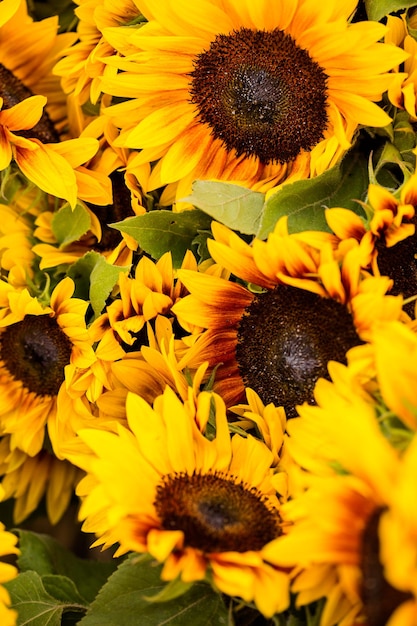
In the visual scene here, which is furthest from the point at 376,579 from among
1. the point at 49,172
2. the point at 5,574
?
the point at 49,172

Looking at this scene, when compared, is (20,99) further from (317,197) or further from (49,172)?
(317,197)

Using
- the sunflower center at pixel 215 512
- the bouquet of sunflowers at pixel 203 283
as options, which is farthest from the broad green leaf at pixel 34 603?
the sunflower center at pixel 215 512

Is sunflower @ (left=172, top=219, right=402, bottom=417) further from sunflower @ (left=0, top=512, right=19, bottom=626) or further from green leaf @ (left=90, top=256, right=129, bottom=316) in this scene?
sunflower @ (left=0, top=512, right=19, bottom=626)

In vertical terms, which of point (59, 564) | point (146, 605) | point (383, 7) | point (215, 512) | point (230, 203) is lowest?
point (59, 564)

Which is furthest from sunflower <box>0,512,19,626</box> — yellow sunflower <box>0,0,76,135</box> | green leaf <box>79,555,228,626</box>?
yellow sunflower <box>0,0,76,135</box>

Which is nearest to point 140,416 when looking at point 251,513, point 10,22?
point 251,513

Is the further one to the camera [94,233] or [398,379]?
[94,233]
